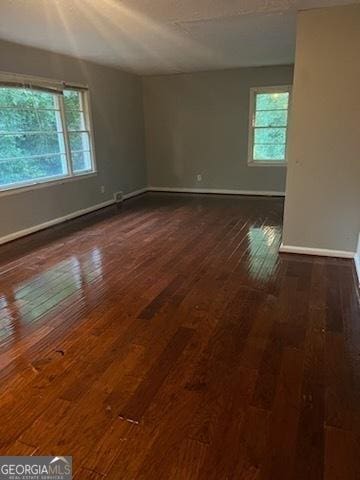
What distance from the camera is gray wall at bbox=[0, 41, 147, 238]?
4.33 meters

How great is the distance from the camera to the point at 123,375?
1.92 meters

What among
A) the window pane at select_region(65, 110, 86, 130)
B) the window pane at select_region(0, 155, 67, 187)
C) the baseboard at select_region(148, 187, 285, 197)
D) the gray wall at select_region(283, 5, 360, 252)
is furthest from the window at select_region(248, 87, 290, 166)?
the window pane at select_region(0, 155, 67, 187)

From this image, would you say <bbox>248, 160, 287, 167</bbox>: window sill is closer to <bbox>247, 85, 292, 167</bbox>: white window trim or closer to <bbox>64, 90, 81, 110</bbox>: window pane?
<bbox>247, 85, 292, 167</bbox>: white window trim

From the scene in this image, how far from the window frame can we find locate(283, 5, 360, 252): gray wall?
10.5ft

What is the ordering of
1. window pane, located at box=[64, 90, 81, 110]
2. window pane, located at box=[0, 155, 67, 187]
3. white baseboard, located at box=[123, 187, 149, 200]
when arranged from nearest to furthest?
window pane, located at box=[0, 155, 67, 187] → window pane, located at box=[64, 90, 81, 110] → white baseboard, located at box=[123, 187, 149, 200]

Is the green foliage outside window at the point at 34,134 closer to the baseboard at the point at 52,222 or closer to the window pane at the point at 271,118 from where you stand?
the baseboard at the point at 52,222

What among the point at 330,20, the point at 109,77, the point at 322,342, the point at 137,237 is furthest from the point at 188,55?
the point at 322,342

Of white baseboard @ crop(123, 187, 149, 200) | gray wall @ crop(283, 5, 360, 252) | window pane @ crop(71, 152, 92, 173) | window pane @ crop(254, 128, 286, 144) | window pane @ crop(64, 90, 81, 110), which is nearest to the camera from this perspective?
gray wall @ crop(283, 5, 360, 252)

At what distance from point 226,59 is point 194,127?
1.71m

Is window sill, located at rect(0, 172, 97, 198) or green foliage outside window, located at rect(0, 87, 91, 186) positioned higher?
green foliage outside window, located at rect(0, 87, 91, 186)

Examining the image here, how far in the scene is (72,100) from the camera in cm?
530

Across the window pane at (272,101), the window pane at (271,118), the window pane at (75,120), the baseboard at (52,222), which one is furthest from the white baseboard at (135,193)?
the window pane at (272,101)

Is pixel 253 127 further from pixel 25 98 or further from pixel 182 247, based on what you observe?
pixel 25 98

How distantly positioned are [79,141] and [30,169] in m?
1.16
